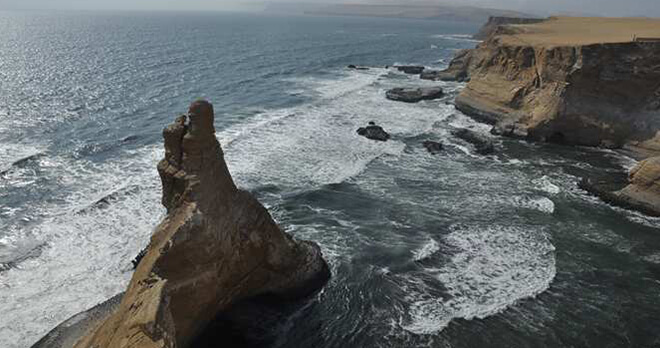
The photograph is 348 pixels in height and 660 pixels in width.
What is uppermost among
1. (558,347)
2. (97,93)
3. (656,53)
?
(656,53)

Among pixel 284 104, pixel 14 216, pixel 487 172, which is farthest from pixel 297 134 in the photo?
pixel 14 216

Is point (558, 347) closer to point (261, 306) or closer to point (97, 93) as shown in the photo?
point (261, 306)

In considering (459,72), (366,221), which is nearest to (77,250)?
(366,221)

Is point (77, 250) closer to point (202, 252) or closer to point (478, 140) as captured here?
point (202, 252)

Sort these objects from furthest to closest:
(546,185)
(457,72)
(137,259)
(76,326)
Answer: (457,72), (546,185), (137,259), (76,326)

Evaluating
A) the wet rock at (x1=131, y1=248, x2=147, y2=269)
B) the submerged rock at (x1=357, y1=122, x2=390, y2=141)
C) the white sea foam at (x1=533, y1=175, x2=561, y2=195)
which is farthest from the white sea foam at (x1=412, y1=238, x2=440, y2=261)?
the submerged rock at (x1=357, y1=122, x2=390, y2=141)

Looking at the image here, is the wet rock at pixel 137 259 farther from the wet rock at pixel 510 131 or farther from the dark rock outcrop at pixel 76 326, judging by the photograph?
the wet rock at pixel 510 131
